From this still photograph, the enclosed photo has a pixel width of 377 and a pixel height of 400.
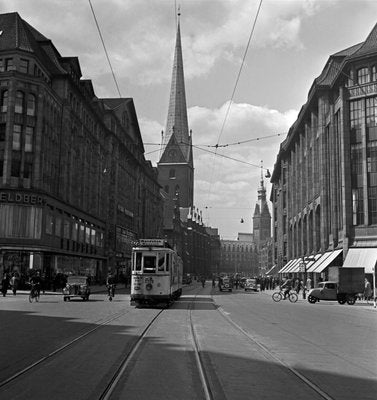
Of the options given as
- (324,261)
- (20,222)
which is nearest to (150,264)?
(20,222)

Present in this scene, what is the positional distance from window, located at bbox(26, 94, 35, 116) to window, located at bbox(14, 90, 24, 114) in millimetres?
503

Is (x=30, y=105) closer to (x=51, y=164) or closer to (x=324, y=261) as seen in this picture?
(x=51, y=164)

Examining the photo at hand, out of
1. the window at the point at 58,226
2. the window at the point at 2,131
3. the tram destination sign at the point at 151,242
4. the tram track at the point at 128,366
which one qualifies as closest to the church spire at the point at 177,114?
the window at the point at 58,226

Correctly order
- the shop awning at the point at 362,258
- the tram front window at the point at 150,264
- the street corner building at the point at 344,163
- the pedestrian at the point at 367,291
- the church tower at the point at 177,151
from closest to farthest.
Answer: the tram front window at the point at 150,264, the pedestrian at the point at 367,291, the shop awning at the point at 362,258, the street corner building at the point at 344,163, the church tower at the point at 177,151

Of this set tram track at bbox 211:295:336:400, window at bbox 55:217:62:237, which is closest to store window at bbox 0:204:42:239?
window at bbox 55:217:62:237

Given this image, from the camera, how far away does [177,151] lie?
498 ft

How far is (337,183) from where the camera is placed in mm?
51594

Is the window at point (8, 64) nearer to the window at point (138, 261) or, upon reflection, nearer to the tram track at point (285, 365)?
the window at point (138, 261)

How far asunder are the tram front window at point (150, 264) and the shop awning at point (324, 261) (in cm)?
2572

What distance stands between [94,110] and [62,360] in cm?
5597

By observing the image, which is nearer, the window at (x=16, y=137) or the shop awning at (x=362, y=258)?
the shop awning at (x=362, y=258)

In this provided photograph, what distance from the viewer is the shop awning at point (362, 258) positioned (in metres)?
43.7

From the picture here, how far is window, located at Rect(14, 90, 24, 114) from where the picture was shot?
45.7m

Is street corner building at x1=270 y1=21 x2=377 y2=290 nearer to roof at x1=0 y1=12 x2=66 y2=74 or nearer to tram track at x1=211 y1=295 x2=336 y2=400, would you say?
roof at x1=0 y1=12 x2=66 y2=74
